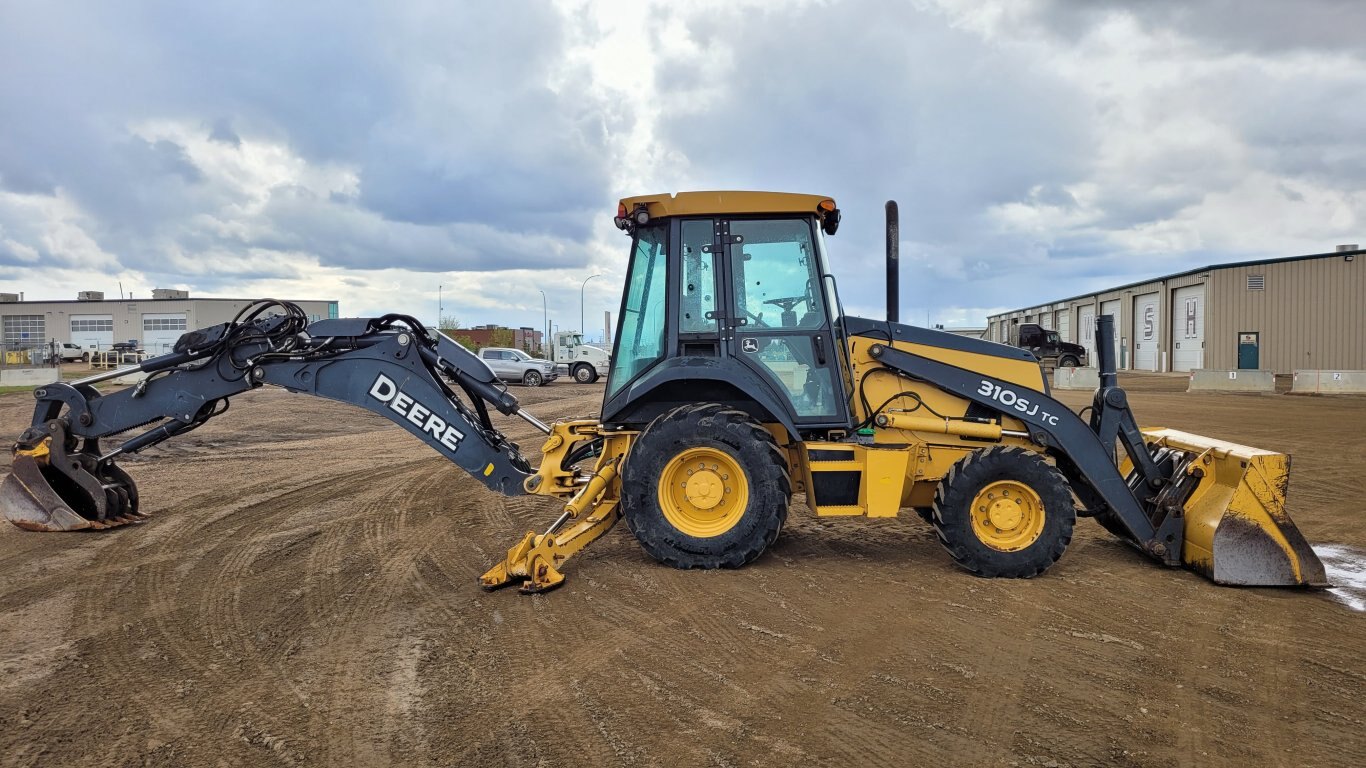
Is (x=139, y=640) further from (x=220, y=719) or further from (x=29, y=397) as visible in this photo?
(x=29, y=397)

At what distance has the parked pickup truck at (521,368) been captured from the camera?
113ft

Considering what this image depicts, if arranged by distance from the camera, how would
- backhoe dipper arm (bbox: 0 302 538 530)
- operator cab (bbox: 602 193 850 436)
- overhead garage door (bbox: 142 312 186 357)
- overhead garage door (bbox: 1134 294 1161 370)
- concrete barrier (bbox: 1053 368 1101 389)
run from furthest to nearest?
1. overhead garage door (bbox: 142 312 186 357)
2. overhead garage door (bbox: 1134 294 1161 370)
3. concrete barrier (bbox: 1053 368 1101 389)
4. backhoe dipper arm (bbox: 0 302 538 530)
5. operator cab (bbox: 602 193 850 436)

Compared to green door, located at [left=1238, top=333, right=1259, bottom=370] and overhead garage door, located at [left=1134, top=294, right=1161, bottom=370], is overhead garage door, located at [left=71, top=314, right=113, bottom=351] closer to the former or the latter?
overhead garage door, located at [left=1134, top=294, right=1161, bottom=370]

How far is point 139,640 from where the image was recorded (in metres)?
4.95

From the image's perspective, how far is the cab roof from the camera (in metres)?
6.31

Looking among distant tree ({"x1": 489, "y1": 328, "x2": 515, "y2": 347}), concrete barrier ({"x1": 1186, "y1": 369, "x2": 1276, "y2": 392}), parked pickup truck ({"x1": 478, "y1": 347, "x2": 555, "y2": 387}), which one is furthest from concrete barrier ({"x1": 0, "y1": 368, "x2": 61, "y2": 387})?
distant tree ({"x1": 489, "y1": 328, "x2": 515, "y2": 347})

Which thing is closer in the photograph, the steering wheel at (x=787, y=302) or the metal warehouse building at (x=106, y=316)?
the steering wheel at (x=787, y=302)

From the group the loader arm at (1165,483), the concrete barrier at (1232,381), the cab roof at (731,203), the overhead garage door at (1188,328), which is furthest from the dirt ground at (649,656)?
the overhead garage door at (1188,328)

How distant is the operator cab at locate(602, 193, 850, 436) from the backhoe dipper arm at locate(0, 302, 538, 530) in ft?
3.78

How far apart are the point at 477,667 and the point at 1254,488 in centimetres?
516

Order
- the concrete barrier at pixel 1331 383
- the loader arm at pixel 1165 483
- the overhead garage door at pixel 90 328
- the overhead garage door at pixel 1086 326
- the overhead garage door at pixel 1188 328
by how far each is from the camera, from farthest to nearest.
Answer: the overhead garage door at pixel 90 328
the overhead garage door at pixel 1086 326
the overhead garage door at pixel 1188 328
the concrete barrier at pixel 1331 383
the loader arm at pixel 1165 483

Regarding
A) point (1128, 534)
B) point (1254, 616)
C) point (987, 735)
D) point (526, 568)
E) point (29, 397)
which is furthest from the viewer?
point (29, 397)

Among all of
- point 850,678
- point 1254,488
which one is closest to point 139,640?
point 850,678

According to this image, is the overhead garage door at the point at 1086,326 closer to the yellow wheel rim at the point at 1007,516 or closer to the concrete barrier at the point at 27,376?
the yellow wheel rim at the point at 1007,516
